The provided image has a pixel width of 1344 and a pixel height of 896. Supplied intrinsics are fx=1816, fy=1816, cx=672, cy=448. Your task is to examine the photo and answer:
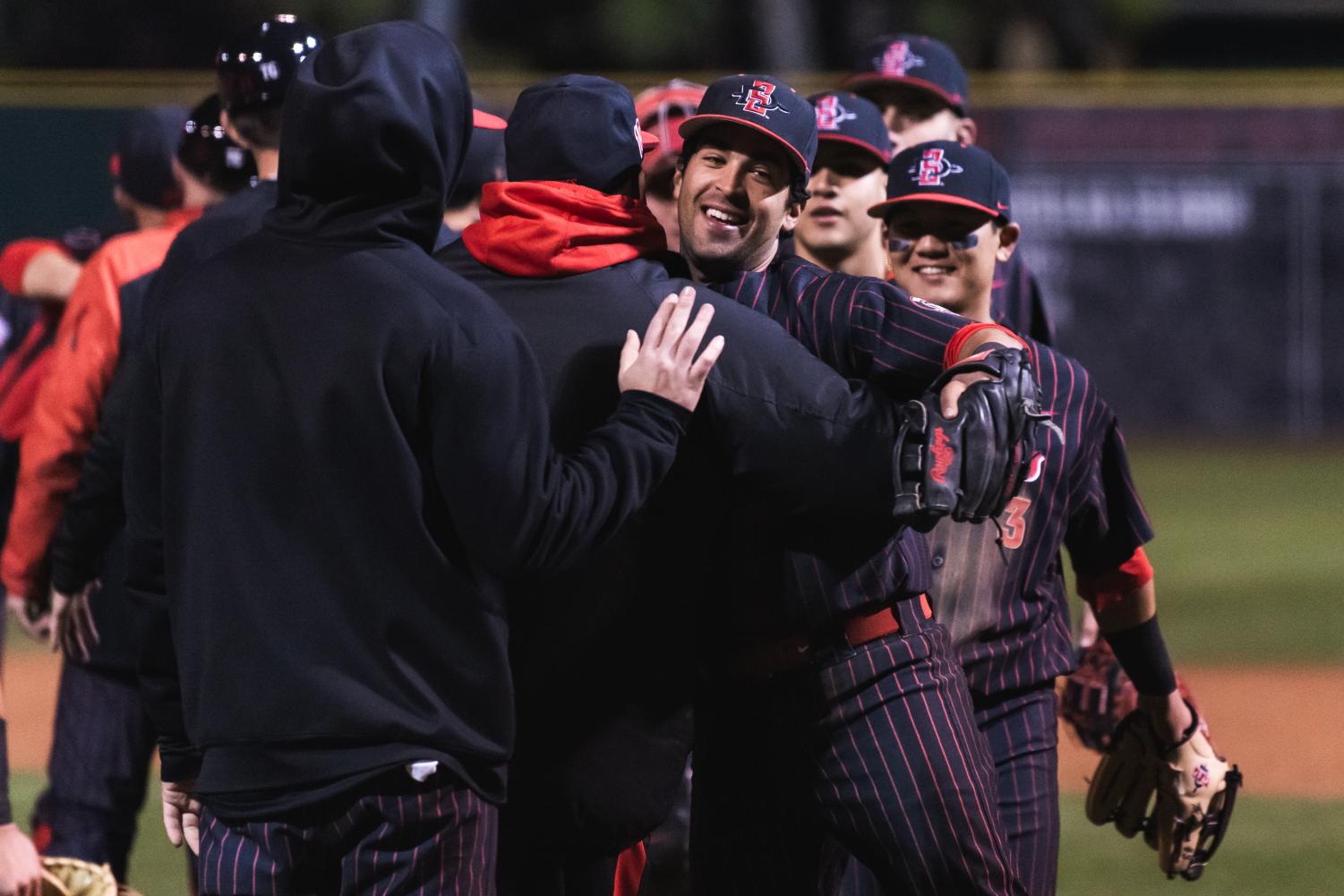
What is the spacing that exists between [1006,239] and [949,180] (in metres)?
0.25

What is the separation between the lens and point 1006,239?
3.90 metres

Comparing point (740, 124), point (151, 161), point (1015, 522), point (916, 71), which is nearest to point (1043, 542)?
point (1015, 522)

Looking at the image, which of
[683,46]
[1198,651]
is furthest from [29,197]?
[683,46]

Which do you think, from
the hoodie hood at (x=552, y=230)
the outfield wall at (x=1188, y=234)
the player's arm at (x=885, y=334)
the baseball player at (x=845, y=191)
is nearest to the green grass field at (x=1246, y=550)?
the outfield wall at (x=1188, y=234)

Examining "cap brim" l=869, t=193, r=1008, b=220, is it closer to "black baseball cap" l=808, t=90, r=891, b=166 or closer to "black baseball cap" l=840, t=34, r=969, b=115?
"black baseball cap" l=808, t=90, r=891, b=166

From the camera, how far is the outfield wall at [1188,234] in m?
14.4

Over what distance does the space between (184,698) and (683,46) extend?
779 inches

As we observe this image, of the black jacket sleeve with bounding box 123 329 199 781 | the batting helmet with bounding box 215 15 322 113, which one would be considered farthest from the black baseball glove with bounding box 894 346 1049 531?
the batting helmet with bounding box 215 15 322 113

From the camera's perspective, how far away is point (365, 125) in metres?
2.26

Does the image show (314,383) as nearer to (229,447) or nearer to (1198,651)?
(229,447)

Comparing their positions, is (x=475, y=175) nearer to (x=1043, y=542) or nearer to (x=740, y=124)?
(x=740, y=124)

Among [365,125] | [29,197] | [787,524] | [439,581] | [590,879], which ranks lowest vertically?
[29,197]

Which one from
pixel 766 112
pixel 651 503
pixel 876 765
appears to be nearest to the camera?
pixel 651 503

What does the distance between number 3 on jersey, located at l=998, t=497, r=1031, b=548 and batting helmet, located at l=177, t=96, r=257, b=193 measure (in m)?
1.99
